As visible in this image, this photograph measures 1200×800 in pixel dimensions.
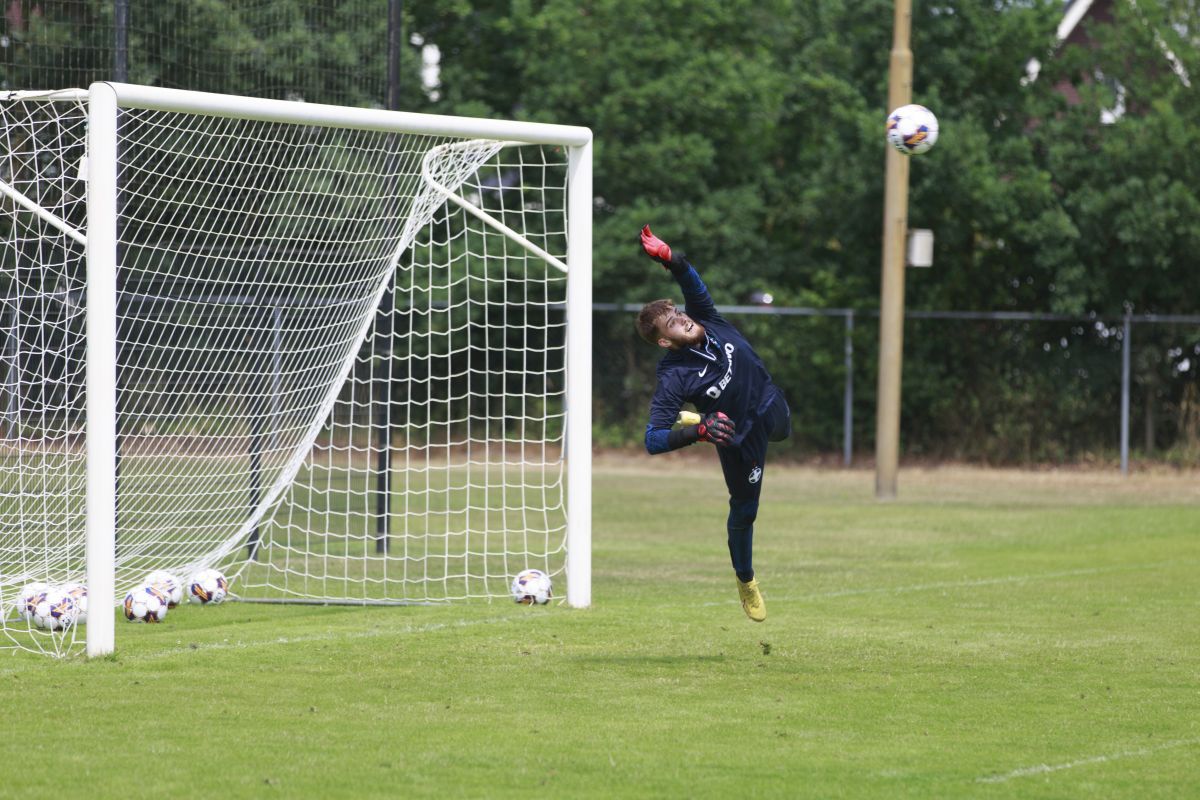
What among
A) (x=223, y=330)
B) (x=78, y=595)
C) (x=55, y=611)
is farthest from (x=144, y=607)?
(x=223, y=330)

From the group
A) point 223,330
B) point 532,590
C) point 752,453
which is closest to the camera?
point 752,453

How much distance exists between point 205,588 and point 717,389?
4.65 meters

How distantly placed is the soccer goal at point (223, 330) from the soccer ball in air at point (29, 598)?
0.11ft

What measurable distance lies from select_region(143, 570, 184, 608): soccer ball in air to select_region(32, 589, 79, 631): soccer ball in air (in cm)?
116

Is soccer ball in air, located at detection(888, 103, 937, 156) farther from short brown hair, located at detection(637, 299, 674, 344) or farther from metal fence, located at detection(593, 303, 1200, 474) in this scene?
metal fence, located at detection(593, 303, 1200, 474)

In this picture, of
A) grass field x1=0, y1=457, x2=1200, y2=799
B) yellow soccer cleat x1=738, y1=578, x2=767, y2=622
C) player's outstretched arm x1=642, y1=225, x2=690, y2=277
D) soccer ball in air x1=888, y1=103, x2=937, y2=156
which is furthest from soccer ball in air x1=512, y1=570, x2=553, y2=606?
soccer ball in air x1=888, y1=103, x2=937, y2=156

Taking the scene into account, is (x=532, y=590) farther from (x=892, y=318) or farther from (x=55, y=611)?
(x=892, y=318)

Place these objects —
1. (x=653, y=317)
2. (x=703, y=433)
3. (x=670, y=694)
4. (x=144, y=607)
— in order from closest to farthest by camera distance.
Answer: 1. (x=670, y=694)
2. (x=703, y=433)
3. (x=653, y=317)
4. (x=144, y=607)

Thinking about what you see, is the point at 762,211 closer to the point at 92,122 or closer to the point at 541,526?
the point at 541,526

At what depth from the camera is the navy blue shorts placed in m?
9.71

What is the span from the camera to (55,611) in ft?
33.7

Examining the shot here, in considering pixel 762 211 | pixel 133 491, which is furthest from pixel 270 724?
pixel 762 211

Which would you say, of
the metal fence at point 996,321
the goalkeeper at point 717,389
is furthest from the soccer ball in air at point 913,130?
the metal fence at point 996,321

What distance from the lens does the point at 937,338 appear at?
89.0 feet
